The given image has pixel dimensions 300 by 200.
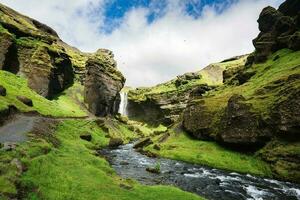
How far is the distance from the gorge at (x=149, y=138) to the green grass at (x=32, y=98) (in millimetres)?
808

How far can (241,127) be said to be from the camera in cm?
7819

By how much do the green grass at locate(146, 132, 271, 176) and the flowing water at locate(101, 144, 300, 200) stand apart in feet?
20.3

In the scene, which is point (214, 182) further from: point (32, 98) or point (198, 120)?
point (32, 98)

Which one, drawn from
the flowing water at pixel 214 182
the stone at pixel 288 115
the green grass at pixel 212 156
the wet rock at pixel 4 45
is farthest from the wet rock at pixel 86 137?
the wet rock at pixel 4 45

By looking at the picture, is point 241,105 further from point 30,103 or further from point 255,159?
point 30,103

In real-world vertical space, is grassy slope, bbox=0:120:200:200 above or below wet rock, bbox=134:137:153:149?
below

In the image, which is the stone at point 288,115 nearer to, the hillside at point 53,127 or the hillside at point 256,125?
the hillside at point 256,125

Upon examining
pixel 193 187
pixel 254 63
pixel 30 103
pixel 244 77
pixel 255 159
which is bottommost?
pixel 193 187

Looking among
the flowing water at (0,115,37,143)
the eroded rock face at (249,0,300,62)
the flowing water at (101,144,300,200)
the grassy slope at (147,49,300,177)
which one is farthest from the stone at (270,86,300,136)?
the eroded rock face at (249,0,300,62)

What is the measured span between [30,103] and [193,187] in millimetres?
68699

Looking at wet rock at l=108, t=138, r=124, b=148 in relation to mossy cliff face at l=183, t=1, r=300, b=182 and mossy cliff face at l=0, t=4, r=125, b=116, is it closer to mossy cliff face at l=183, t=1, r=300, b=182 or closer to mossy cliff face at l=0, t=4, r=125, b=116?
mossy cliff face at l=183, t=1, r=300, b=182

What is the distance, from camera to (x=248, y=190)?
46719 millimetres

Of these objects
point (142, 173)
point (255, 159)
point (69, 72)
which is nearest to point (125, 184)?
point (142, 173)

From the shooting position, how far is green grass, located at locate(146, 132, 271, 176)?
67125 millimetres
